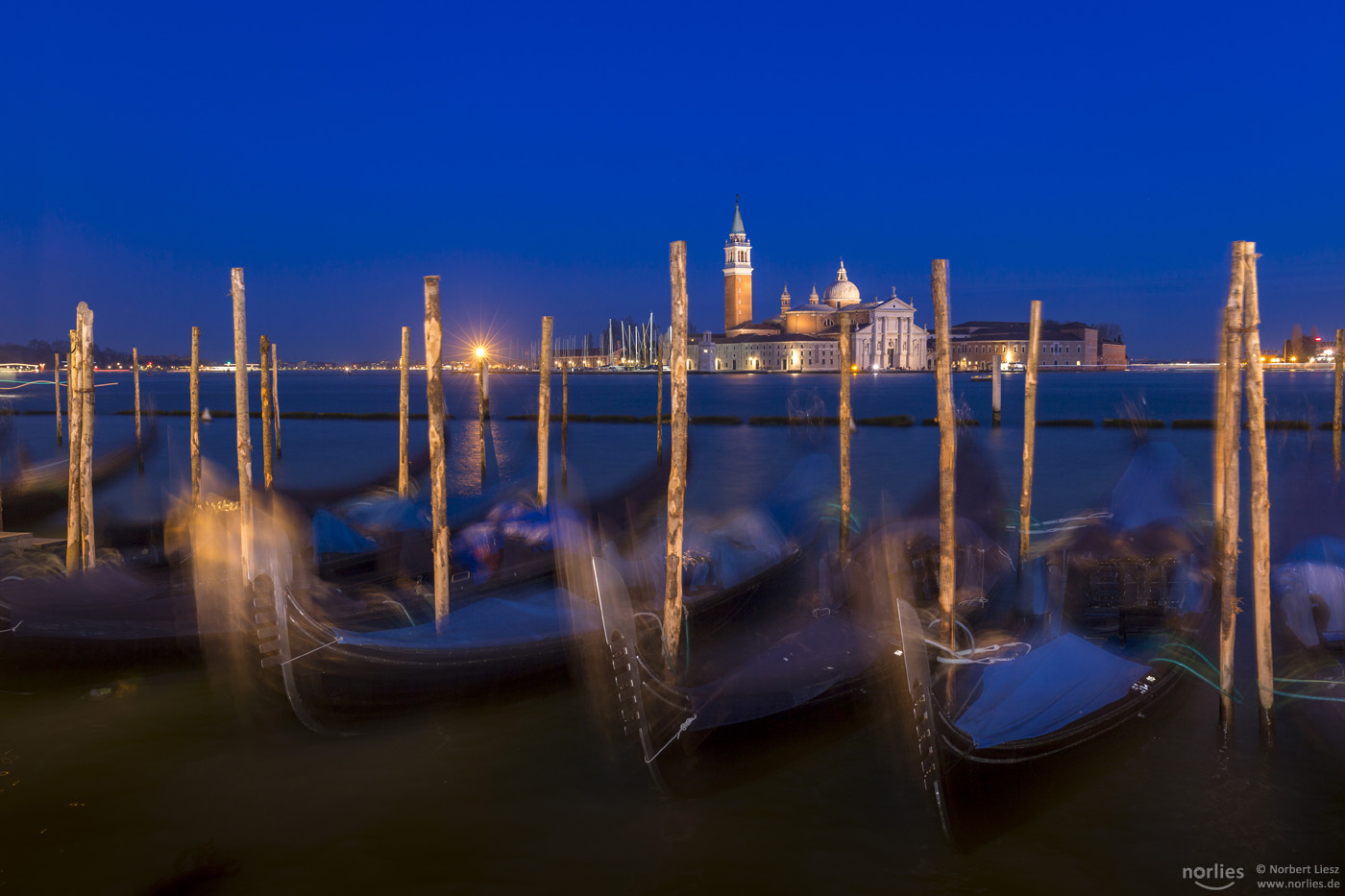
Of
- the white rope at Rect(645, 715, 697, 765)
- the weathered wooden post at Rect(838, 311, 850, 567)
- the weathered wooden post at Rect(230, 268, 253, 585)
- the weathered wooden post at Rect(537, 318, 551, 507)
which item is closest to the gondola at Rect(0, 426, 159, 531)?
the weathered wooden post at Rect(230, 268, 253, 585)

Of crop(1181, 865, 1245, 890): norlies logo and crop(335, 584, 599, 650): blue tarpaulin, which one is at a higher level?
crop(335, 584, 599, 650): blue tarpaulin

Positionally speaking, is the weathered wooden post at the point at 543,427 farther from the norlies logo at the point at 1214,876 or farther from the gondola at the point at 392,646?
the norlies logo at the point at 1214,876

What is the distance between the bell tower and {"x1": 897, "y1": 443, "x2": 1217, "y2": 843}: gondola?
79363mm

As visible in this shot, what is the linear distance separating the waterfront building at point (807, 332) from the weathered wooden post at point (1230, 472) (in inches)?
2643

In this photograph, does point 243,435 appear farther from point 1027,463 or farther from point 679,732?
point 1027,463

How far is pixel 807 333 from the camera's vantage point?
3076 inches

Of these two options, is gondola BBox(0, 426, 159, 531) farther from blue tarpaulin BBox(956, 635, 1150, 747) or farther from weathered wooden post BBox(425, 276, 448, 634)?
blue tarpaulin BBox(956, 635, 1150, 747)

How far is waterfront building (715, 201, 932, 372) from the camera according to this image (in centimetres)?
7369

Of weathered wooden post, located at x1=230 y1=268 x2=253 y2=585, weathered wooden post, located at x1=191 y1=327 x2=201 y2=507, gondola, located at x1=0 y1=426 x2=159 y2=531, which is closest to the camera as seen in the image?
weathered wooden post, located at x1=230 y1=268 x2=253 y2=585

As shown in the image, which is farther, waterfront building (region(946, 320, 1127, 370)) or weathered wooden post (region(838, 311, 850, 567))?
waterfront building (region(946, 320, 1127, 370))

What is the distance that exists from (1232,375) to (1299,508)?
7947 millimetres

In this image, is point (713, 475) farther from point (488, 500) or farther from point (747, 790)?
point (747, 790)

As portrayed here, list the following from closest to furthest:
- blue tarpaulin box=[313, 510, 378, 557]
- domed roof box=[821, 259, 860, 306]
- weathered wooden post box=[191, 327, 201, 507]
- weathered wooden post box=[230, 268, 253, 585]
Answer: weathered wooden post box=[230, 268, 253, 585]
blue tarpaulin box=[313, 510, 378, 557]
weathered wooden post box=[191, 327, 201, 507]
domed roof box=[821, 259, 860, 306]

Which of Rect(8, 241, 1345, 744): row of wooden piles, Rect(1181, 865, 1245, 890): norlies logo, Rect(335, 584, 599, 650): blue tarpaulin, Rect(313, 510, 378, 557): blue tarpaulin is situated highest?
Rect(8, 241, 1345, 744): row of wooden piles
